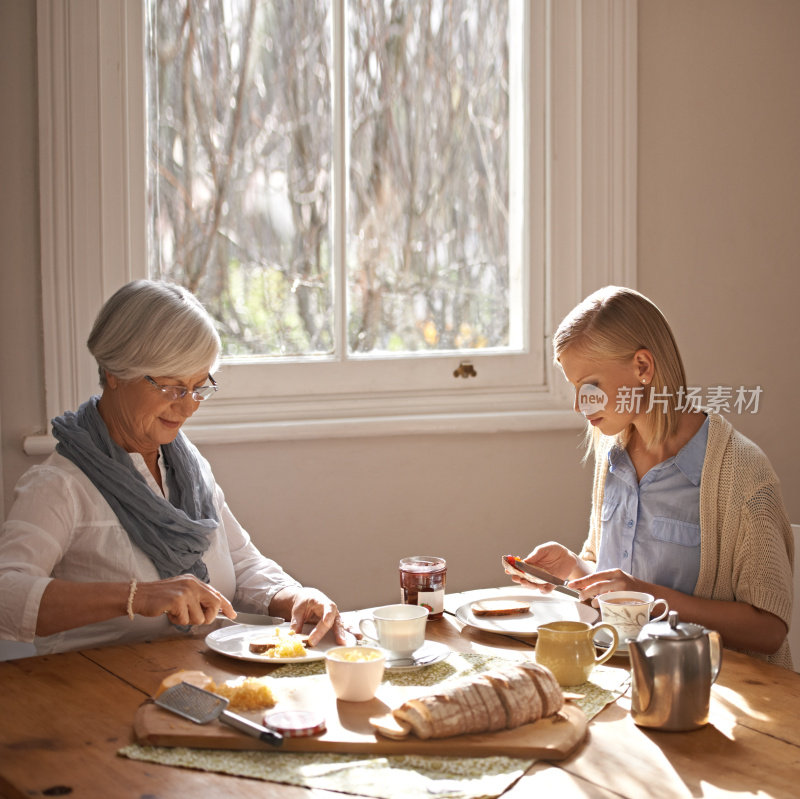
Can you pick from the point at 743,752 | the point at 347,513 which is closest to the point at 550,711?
the point at 743,752

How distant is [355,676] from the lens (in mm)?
1363

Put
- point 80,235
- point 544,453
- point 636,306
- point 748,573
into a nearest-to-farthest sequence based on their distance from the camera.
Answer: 1. point 748,573
2. point 636,306
3. point 80,235
4. point 544,453

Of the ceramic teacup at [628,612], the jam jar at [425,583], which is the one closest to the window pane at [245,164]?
the jam jar at [425,583]

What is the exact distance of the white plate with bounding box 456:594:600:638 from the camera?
5.55ft

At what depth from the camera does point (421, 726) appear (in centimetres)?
124

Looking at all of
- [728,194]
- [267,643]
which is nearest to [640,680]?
[267,643]

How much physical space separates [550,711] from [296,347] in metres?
1.58

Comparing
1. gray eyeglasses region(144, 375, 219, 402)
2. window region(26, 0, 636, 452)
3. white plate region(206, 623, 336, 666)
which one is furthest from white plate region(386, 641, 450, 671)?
window region(26, 0, 636, 452)

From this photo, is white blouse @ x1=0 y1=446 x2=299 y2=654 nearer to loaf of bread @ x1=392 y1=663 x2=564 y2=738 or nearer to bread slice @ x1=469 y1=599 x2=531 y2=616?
bread slice @ x1=469 y1=599 x2=531 y2=616

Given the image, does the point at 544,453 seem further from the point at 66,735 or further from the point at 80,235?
the point at 66,735

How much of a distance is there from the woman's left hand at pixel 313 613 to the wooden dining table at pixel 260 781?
15 centimetres

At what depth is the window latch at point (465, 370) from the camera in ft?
9.34

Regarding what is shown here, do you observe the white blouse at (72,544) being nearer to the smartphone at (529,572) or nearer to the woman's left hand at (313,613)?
the woman's left hand at (313,613)

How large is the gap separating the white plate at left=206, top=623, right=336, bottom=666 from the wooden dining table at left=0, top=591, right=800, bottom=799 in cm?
2
